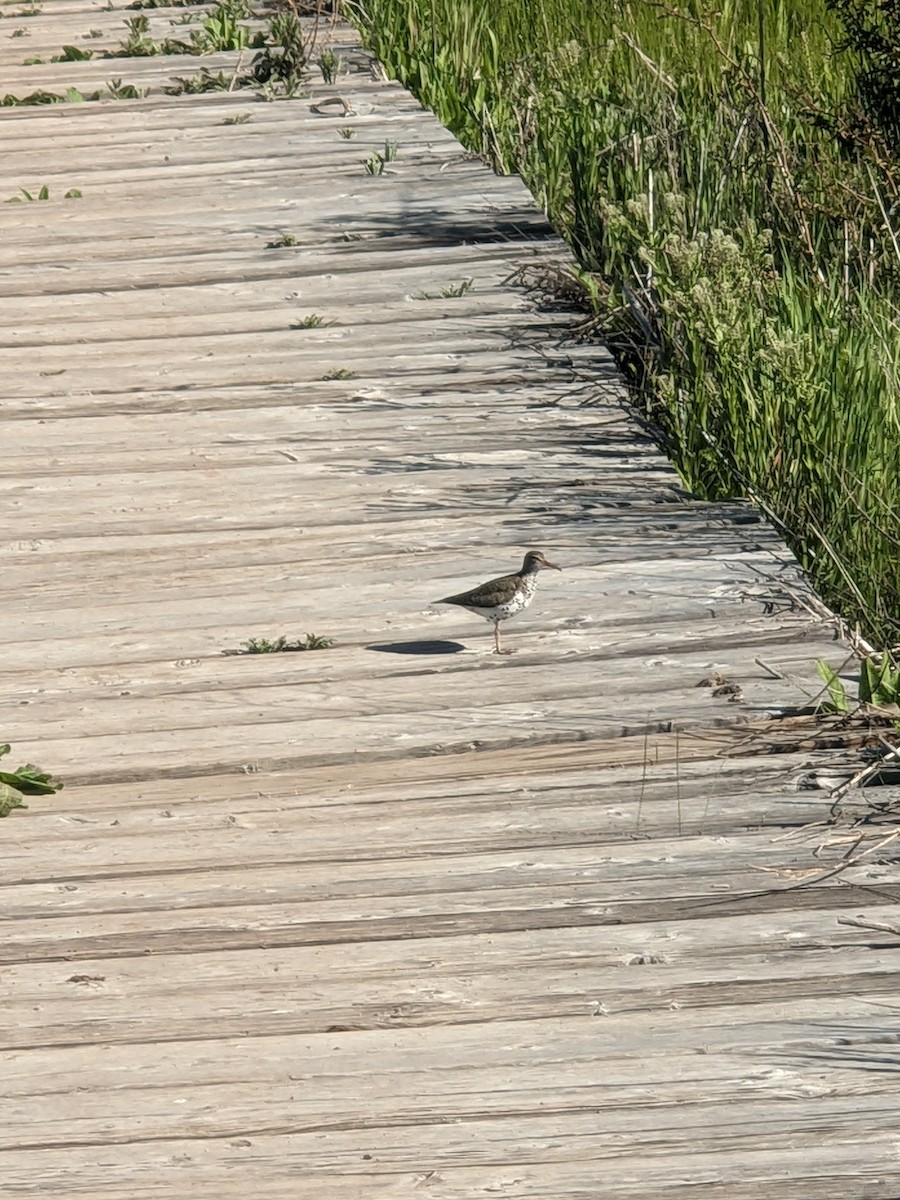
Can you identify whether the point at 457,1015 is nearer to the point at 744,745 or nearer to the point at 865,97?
the point at 744,745

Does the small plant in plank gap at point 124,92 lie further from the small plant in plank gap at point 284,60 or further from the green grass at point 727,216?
the green grass at point 727,216

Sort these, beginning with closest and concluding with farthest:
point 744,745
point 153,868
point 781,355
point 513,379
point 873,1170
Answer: point 873,1170, point 153,868, point 744,745, point 781,355, point 513,379

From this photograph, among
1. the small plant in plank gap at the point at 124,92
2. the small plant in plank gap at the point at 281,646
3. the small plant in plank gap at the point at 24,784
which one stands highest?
the small plant in plank gap at the point at 124,92

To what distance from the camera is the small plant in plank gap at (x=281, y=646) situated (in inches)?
163

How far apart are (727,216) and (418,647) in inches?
120

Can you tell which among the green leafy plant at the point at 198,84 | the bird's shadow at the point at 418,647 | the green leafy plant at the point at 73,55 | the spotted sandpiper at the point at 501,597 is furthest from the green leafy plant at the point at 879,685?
the green leafy plant at the point at 73,55

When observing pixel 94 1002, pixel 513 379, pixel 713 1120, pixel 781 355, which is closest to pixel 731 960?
pixel 713 1120

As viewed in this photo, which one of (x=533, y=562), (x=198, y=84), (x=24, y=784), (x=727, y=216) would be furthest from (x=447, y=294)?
(x=24, y=784)

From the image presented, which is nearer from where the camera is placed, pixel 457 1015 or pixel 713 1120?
pixel 713 1120

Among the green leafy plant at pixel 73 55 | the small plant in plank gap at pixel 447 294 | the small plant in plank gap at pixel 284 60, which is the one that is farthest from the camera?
the green leafy plant at pixel 73 55

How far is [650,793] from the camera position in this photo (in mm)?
3516

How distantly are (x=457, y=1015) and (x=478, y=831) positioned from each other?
1.88 ft

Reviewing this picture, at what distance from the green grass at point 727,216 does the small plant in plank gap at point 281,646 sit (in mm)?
1151

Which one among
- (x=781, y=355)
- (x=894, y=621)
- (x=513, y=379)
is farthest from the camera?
(x=513, y=379)
